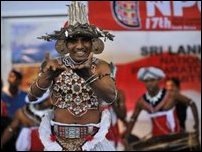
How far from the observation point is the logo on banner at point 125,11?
7055 mm

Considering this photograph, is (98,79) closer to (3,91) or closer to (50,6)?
(50,6)

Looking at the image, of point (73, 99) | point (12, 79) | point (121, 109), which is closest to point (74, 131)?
point (73, 99)

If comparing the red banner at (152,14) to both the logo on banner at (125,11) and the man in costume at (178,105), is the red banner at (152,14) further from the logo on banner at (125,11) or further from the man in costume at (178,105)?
the man in costume at (178,105)

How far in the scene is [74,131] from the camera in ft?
15.5

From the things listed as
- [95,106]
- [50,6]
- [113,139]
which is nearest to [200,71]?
[113,139]

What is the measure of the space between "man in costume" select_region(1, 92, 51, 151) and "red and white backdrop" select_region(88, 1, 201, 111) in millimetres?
1095

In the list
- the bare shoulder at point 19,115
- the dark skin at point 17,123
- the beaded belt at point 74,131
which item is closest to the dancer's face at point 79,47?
the beaded belt at point 74,131

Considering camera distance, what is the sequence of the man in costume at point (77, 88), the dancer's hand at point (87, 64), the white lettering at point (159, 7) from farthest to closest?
the white lettering at point (159, 7) < the man in costume at point (77, 88) < the dancer's hand at point (87, 64)

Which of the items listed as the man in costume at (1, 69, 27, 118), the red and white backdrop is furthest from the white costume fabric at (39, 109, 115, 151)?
the man in costume at (1, 69, 27, 118)

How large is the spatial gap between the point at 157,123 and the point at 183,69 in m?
0.80

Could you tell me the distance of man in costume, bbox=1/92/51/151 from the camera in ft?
25.8

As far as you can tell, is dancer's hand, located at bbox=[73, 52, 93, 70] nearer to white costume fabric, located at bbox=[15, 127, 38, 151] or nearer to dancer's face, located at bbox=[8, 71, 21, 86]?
white costume fabric, located at bbox=[15, 127, 38, 151]

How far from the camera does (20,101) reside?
8.30m

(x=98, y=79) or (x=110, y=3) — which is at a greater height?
(x=110, y=3)
